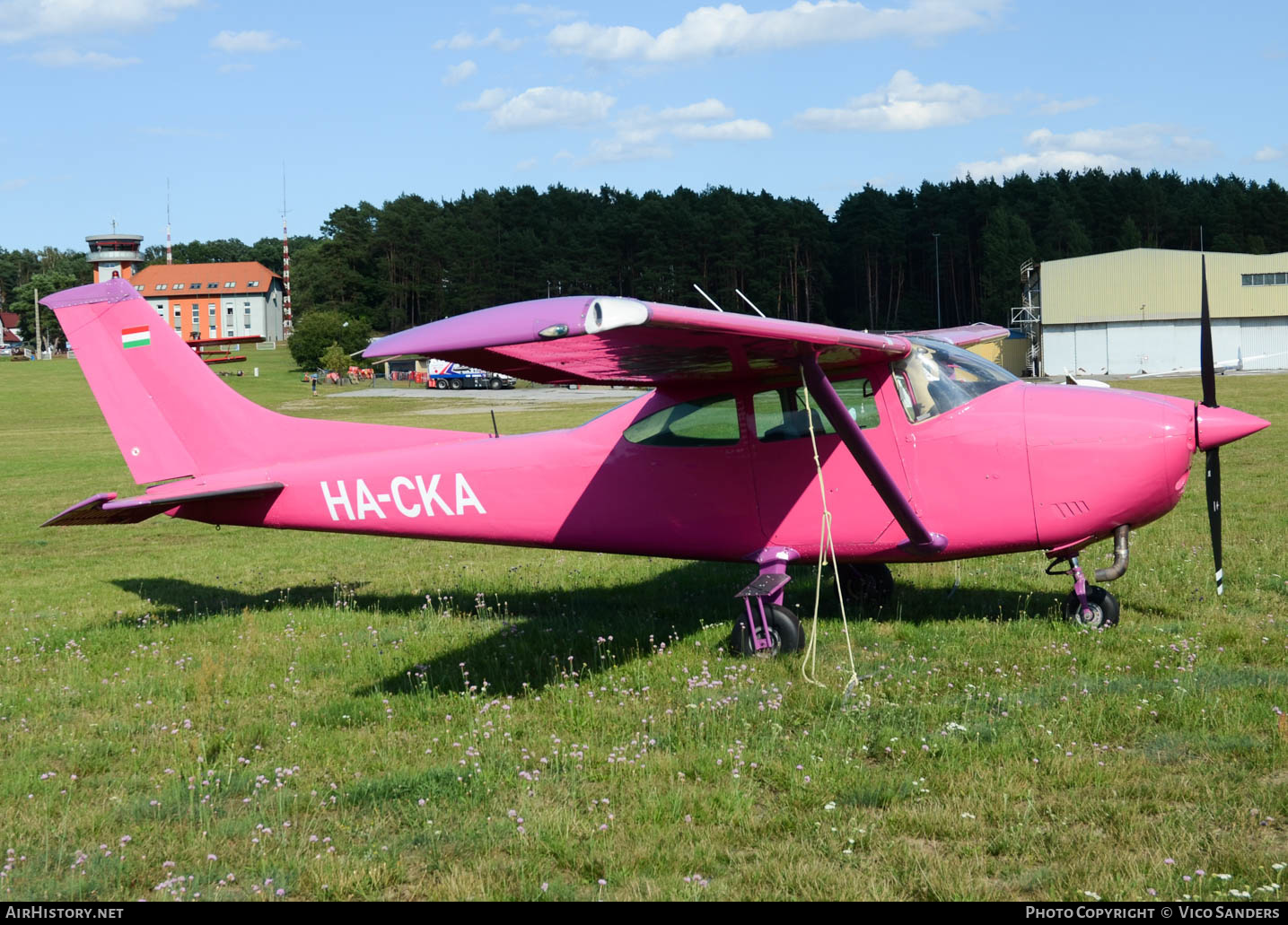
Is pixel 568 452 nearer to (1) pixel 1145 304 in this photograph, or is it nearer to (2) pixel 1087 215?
(1) pixel 1145 304

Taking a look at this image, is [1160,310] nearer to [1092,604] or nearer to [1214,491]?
[1214,491]

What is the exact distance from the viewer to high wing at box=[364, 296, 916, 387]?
5121mm

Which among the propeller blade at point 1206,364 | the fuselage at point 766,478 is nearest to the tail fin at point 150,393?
the fuselage at point 766,478

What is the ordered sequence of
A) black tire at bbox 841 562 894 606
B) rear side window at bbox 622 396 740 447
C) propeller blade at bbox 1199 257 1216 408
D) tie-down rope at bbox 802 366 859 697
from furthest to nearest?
black tire at bbox 841 562 894 606, rear side window at bbox 622 396 740 447, propeller blade at bbox 1199 257 1216 408, tie-down rope at bbox 802 366 859 697

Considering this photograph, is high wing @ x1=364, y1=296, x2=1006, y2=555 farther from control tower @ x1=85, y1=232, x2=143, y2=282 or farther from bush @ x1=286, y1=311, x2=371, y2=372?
control tower @ x1=85, y1=232, x2=143, y2=282

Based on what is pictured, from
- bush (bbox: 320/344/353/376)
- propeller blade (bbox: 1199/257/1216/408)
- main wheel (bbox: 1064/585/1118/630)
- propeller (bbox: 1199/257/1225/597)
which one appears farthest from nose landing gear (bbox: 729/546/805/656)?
bush (bbox: 320/344/353/376)

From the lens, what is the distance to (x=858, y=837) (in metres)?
4.62

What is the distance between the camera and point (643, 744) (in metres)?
5.94

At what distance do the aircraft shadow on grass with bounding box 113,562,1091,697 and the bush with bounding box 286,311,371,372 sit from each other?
277 feet

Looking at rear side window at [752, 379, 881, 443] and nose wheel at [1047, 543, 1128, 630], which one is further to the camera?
rear side window at [752, 379, 881, 443]

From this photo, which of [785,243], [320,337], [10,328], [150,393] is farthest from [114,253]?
[150,393]

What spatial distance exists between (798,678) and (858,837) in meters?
2.54

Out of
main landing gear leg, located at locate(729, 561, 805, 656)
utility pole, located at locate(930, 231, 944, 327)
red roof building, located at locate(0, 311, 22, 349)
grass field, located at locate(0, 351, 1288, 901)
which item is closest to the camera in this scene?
grass field, located at locate(0, 351, 1288, 901)

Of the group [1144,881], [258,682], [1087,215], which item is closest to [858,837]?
[1144,881]
